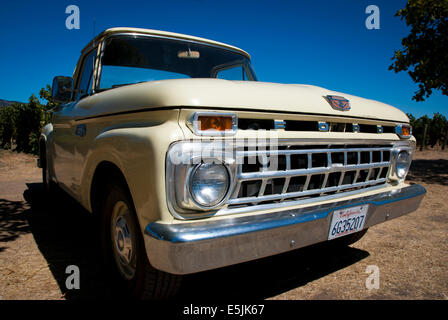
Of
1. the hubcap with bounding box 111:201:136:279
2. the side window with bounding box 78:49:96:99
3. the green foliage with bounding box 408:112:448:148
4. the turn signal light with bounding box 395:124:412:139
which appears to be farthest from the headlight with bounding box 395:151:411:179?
the green foliage with bounding box 408:112:448:148

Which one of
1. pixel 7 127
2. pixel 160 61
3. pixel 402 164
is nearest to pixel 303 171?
pixel 402 164

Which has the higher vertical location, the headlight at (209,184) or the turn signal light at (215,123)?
the turn signal light at (215,123)

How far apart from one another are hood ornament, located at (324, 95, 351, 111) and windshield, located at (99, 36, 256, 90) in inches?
58.4

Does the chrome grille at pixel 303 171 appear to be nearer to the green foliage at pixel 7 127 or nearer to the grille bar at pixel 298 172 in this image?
the grille bar at pixel 298 172

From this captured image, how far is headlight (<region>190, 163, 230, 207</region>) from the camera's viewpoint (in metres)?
1.51

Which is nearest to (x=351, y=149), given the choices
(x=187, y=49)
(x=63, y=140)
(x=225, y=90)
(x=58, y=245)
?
(x=225, y=90)

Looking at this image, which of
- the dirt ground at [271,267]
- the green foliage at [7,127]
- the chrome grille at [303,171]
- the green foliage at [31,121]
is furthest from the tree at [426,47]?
the green foliage at [7,127]

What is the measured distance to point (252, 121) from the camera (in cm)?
173

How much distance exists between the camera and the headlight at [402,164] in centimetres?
255

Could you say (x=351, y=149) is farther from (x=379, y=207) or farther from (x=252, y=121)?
(x=252, y=121)

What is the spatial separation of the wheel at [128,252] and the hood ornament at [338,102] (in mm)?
1366

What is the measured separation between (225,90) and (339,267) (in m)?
1.88

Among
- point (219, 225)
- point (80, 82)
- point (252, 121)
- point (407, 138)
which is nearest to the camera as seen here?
point (219, 225)

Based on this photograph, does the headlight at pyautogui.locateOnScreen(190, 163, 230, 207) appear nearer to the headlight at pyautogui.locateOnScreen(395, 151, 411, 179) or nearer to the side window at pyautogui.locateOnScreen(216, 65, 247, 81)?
the headlight at pyautogui.locateOnScreen(395, 151, 411, 179)
